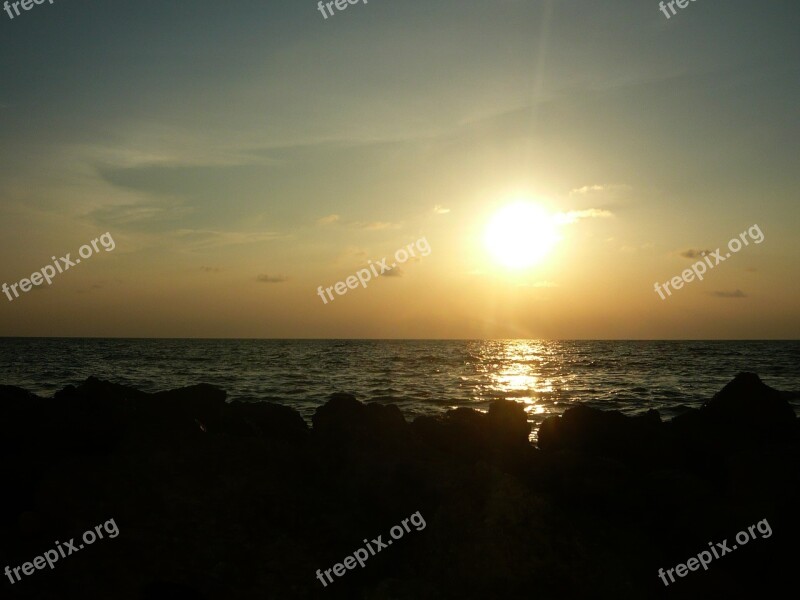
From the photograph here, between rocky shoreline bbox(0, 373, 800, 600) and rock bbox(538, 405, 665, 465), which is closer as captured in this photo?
rocky shoreline bbox(0, 373, 800, 600)

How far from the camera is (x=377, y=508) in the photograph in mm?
7812

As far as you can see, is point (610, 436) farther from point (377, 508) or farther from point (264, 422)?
point (264, 422)

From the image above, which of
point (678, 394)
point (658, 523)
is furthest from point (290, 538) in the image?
point (678, 394)

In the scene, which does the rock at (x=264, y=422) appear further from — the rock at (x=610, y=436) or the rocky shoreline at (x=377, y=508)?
the rock at (x=610, y=436)

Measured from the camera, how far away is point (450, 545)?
6332 mm

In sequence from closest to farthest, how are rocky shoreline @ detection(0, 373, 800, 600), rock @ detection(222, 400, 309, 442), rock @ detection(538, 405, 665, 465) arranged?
rocky shoreline @ detection(0, 373, 800, 600) < rock @ detection(538, 405, 665, 465) < rock @ detection(222, 400, 309, 442)

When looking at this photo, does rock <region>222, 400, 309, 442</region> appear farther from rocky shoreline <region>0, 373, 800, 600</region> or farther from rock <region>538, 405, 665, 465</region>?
rock <region>538, 405, 665, 465</region>

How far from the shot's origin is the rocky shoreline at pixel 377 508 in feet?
20.0

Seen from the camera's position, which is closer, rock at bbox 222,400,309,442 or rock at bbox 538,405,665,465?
rock at bbox 538,405,665,465

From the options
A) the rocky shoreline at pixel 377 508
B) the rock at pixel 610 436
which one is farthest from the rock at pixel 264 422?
the rock at pixel 610 436

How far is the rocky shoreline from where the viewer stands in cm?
609

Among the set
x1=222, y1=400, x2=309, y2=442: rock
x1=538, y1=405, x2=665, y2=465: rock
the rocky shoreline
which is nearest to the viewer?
the rocky shoreline

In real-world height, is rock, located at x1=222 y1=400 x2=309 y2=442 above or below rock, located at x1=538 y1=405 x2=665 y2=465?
above

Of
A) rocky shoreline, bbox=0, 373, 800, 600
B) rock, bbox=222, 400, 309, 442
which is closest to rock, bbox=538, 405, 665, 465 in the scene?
rocky shoreline, bbox=0, 373, 800, 600
